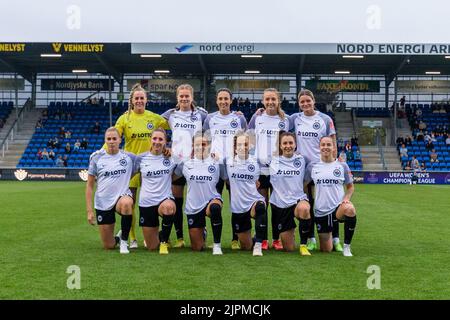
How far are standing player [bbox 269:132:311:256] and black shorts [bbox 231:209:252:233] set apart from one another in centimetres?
36

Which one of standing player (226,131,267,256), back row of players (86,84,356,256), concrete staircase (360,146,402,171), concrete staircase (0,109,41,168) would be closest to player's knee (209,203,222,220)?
back row of players (86,84,356,256)

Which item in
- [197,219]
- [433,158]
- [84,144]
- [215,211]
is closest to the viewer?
[215,211]

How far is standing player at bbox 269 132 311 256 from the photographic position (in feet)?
21.8

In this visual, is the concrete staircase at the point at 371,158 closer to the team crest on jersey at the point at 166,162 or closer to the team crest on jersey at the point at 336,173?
the team crest on jersey at the point at 336,173

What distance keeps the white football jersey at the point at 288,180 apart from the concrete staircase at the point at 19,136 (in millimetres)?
27939

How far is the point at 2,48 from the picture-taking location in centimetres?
2803

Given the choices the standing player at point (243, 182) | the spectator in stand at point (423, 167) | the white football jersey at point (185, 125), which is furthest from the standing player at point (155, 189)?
the spectator in stand at point (423, 167)

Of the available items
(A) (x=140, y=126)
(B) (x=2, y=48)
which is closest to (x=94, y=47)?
(B) (x=2, y=48)

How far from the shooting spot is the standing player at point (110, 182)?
673 cm

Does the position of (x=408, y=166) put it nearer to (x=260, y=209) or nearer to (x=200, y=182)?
(x=260, y=209)

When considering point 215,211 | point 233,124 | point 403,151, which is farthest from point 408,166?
point 215,211

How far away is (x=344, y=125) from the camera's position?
3531cm

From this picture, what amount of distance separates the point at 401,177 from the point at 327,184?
73.3 feet

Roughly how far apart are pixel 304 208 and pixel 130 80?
30.4 metres
